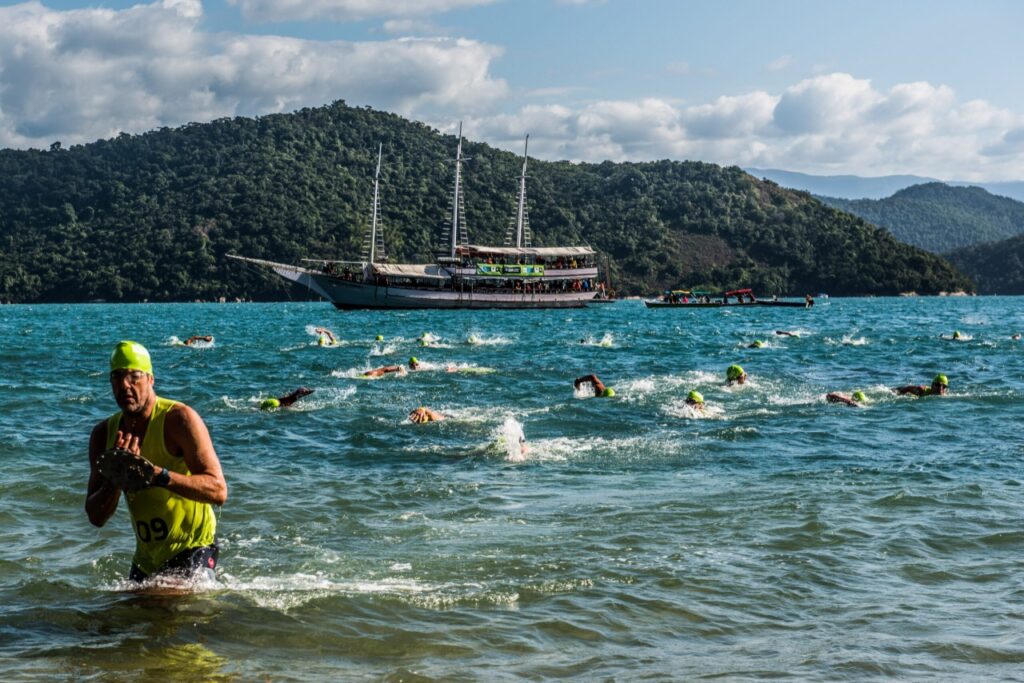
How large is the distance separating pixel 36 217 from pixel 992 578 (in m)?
195

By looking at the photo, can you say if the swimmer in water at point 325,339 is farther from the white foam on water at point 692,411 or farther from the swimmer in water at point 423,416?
the swimmer in water at point 423,416

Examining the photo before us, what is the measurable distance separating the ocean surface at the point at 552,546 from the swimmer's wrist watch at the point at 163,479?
4.35 feet

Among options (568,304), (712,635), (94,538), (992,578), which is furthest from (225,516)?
(568,304)

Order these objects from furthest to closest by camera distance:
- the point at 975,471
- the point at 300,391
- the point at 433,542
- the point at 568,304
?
1. the point at 568,304
2. the point at 300,391
3. the point at 975,471
4. the point at 433,542

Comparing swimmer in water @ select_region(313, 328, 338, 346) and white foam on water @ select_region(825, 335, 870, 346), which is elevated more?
white foam on water @ select_region(825, 335, 870, 346)

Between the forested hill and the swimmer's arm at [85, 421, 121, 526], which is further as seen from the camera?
the forested hill

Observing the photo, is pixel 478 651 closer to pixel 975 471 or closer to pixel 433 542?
pixel 433 542

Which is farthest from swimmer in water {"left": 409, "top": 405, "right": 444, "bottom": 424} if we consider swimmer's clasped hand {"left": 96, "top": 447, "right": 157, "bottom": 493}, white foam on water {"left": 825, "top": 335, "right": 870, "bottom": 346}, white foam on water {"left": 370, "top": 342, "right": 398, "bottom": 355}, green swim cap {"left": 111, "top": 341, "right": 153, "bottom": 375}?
white foam on water {"left": 825, "top": 335, "right": 870, "bottom": 346}

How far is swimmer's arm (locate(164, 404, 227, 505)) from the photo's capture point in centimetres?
588

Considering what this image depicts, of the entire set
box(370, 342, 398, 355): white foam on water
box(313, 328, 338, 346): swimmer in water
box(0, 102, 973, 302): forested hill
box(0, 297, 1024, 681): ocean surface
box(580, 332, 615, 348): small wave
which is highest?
box(0, 102, 973, 302): forested hill

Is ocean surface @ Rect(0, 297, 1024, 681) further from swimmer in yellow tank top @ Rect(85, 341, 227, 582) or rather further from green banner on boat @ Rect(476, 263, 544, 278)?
green banner on boat @ Rect(476, 263, 544, 278)

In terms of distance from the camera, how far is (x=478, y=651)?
22.6 feet

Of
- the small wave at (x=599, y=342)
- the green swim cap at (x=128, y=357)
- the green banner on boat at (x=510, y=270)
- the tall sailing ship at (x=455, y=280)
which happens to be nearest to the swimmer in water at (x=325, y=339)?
the small wave at (x=599, y=342)

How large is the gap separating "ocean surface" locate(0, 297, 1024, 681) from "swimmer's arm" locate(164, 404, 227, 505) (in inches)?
46.9
